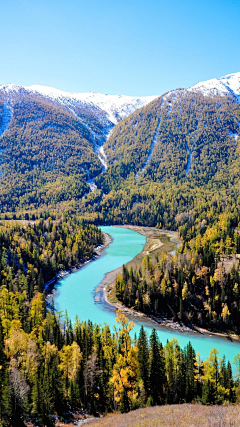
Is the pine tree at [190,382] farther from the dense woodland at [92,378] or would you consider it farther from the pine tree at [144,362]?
the pine tree at [144,362]

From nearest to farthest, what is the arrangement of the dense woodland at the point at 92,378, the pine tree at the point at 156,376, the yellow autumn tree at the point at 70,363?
1. the dense woodland at the point at 92,378
2. the pine tree at the point at 156,376
3. the yellow autumn tree at the point at 70,363

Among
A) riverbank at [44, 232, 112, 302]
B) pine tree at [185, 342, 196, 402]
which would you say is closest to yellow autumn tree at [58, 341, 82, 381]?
pine tree at [185, 342, 196, 402]

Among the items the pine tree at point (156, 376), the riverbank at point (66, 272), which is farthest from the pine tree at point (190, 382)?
the riverbank at point (66, 272)

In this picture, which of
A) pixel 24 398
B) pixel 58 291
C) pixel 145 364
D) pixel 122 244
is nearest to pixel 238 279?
pixel 145 364

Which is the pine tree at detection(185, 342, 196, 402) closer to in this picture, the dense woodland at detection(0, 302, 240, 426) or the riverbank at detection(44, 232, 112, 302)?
the dense woodland at detection(0, 302, 240, 426)

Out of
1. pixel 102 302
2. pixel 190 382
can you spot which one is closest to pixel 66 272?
pixel 102 302

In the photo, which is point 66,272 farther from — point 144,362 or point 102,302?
point 144,362

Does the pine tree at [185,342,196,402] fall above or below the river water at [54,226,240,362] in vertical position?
above

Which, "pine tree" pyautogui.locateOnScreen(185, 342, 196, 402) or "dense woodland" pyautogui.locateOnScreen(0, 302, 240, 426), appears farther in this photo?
"pine tree" pyautogui.locateOnScreen(185, 342, 196, 402)
